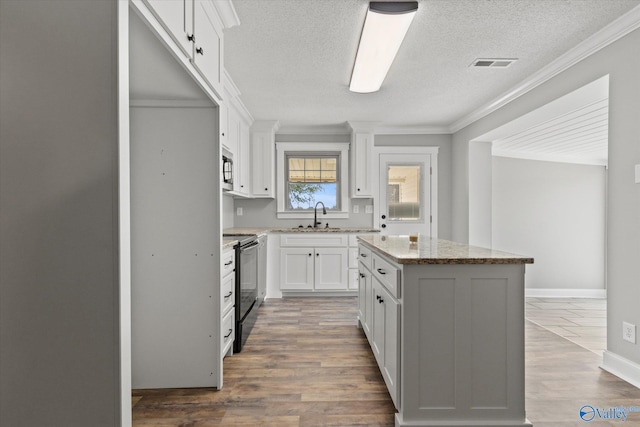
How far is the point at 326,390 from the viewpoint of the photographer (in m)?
2.26

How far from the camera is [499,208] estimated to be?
5.66m

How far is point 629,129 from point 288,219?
410 cm

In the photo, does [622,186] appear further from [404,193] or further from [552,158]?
[552,158]

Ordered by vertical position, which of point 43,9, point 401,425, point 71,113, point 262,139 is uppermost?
point 262,139

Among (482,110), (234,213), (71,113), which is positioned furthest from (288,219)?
(71,113)

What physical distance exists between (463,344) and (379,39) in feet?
6.78

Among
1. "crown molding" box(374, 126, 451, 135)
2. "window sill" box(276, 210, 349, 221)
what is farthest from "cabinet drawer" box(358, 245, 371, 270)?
"crown molding" box(374, 126, 451, 135)

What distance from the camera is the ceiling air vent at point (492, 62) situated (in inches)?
122

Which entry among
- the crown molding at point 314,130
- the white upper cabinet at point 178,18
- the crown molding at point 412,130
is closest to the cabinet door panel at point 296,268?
the crown molding at point 314,130

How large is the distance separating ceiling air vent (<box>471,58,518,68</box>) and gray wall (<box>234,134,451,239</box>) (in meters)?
2.47

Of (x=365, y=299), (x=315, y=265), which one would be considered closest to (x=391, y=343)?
(x=365, y=299)

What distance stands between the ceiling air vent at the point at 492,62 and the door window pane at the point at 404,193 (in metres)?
2.54

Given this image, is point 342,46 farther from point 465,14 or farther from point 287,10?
point 465,14

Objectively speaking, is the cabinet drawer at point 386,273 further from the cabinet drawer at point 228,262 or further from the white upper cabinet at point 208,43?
the white upper cabinet at point 208,43
